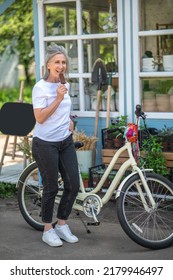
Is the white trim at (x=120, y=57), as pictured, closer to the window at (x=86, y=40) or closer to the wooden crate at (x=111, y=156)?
the window at (x=86, y=40)

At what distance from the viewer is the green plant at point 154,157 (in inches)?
261

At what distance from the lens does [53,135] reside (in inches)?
214

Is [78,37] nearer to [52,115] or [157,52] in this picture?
[157,52]

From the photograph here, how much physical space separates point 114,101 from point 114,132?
0.60m

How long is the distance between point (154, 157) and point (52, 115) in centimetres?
168

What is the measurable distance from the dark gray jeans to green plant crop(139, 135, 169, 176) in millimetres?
1206

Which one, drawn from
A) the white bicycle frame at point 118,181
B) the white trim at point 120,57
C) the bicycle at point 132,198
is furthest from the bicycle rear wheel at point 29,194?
the white trim at point 120,57

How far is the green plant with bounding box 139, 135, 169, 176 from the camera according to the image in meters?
6.64

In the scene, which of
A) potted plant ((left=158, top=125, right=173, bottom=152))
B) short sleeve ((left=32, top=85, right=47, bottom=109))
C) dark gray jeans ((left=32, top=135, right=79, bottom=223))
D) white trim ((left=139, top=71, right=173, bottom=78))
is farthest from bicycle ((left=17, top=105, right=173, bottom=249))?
white trim ((left=139, top=71, right=173, bottom=78))

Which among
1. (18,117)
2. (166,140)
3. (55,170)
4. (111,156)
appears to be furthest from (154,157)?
(18,117)

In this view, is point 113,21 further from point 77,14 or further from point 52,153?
point 52,153
